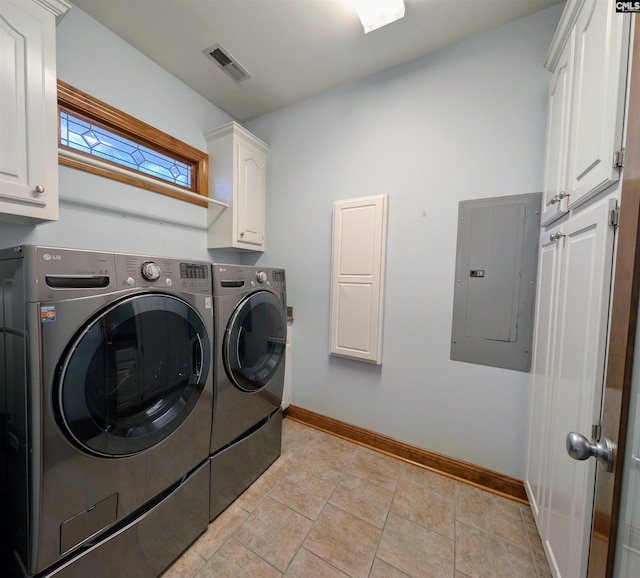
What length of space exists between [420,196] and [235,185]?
1368 millimetres

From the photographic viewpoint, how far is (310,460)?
1.77m

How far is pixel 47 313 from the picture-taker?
737mm

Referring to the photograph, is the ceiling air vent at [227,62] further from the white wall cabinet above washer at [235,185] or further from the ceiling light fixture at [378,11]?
the ceiling light fixture at [378,11]

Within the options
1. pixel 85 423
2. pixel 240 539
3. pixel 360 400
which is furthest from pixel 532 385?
pixel 85 423

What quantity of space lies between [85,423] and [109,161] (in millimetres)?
1593

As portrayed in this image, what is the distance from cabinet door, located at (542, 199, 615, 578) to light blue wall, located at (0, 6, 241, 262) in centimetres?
227

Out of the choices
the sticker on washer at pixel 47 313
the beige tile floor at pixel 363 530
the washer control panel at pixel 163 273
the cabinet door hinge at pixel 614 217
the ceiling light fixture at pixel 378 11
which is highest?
the ceiling light fixture at pixel 378 11

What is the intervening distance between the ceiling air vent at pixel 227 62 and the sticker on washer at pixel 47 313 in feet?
5.98

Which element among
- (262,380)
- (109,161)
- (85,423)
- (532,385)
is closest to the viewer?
(85,423)

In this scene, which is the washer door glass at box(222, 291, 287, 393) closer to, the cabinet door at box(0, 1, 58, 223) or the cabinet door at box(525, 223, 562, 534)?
the cabinet door at box(0, 1, 58, 223)

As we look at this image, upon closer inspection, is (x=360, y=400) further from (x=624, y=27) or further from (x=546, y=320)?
(x=624, y=27)

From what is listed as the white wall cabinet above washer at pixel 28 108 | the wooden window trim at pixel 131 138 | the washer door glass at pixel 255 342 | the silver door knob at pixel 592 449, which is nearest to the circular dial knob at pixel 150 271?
the washer door glass at pixel 255 342

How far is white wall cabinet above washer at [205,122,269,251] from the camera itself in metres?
2.05

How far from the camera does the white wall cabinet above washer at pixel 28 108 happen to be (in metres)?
1.00
